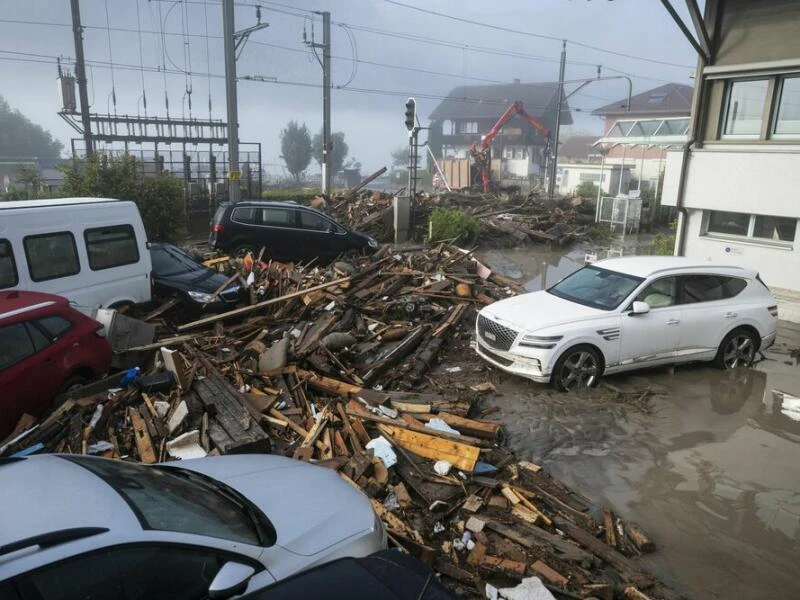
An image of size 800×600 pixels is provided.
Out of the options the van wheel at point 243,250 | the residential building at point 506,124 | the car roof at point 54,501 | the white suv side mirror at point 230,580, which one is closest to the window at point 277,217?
the van wheel at point 243,250

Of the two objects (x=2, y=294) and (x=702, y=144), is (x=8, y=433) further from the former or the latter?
(x=702, y=144)

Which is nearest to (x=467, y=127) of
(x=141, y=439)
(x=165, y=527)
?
(x=141, y=439)

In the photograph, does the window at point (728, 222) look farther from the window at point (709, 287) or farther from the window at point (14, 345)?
the window at point (14, 345)

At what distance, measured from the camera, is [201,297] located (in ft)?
35.9

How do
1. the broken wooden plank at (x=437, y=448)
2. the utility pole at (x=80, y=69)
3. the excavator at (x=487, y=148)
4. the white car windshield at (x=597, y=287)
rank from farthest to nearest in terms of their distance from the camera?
the excavator at (x=487, y=148)
the utility pole at (x=80, y=69)
the white car windshield at (x=597, y=287)
the broken wooden plank at (x=437, y=448)

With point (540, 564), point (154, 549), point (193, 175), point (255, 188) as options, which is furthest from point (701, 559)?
point (255, 188)

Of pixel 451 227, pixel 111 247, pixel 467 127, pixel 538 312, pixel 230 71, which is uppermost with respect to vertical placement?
pixel 467 127

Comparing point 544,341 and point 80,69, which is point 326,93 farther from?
point 544,341

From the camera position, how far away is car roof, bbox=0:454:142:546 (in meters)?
2.82

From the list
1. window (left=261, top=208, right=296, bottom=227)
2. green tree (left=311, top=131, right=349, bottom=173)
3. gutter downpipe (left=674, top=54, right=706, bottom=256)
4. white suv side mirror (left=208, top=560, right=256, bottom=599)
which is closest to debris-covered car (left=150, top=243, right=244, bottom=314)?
window (left=261, top=208, right=296, bottom=227)

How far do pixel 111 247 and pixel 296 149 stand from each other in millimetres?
90026

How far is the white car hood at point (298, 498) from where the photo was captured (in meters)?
3.65

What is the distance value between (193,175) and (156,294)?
55.4 ft

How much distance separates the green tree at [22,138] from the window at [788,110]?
110 metres
